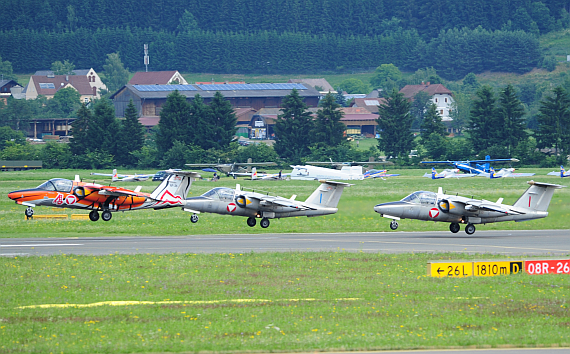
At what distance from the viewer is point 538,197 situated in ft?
129

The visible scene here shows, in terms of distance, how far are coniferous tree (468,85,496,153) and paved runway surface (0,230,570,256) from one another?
75691 millimetres

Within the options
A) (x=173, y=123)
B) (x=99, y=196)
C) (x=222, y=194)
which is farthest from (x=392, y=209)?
(x=173, y=123)

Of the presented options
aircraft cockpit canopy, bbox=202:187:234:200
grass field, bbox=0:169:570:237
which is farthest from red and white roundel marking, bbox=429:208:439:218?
aircraft cockpit canopy, bbox=202:187:234:200

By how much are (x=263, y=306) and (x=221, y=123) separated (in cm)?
9917

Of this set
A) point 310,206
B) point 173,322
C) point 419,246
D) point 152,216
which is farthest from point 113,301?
point 152,216

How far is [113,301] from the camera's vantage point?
21891 mm

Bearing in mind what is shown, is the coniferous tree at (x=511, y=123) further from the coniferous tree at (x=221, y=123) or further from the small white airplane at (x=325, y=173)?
the coniferous tree at (x=221, y=123)

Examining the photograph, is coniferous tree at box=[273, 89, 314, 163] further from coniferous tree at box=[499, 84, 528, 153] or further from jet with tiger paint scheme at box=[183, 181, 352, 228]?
jet with tiger paint scheme at box=[183, 181, 352, 228]

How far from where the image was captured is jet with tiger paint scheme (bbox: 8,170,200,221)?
43.6 meters

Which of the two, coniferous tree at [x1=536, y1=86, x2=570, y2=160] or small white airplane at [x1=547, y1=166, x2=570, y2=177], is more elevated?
coniferous tree at [x1=536, y1=86, x2=570, y2=160]

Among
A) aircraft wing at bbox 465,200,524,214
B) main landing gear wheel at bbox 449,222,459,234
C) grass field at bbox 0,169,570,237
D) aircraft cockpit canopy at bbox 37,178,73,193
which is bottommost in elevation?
grass field at bbox 0,169,570,237

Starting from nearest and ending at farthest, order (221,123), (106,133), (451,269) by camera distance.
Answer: (451,269) → (106,133) → (221,123)

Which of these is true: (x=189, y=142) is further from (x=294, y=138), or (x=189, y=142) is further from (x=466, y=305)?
(x=466, y=305)

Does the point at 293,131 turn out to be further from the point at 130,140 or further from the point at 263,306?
the point at 263,306
